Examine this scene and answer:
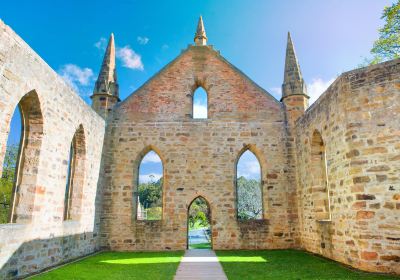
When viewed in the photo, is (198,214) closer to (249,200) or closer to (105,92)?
(249,200)

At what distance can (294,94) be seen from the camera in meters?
12.9

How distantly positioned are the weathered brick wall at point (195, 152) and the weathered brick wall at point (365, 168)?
3.20m

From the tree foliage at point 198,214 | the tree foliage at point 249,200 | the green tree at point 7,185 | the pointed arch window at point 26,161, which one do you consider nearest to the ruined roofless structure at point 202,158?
the pointed arch window at point 26,161

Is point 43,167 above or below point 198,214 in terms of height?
above

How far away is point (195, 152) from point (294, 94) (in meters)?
4.66

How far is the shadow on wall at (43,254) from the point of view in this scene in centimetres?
650

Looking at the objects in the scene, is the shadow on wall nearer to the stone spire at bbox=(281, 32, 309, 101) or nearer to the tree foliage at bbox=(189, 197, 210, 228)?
the stone spire at bbox=(281, 32, 309, 101)

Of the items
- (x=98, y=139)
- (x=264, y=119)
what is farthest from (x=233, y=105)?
(x=98, y=139)

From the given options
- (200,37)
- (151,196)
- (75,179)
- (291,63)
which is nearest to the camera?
(75,179)

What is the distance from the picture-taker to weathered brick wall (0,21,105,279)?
20.6 feet

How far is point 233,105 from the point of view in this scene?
13070 millimetres

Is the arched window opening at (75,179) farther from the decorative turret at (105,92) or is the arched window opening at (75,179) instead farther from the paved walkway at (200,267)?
the paved walkway at (200,267)

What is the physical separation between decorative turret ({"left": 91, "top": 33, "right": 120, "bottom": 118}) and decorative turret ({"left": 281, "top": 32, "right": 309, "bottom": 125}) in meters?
7.01

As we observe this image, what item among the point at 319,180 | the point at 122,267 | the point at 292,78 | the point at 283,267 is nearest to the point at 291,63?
the point at 292,78
